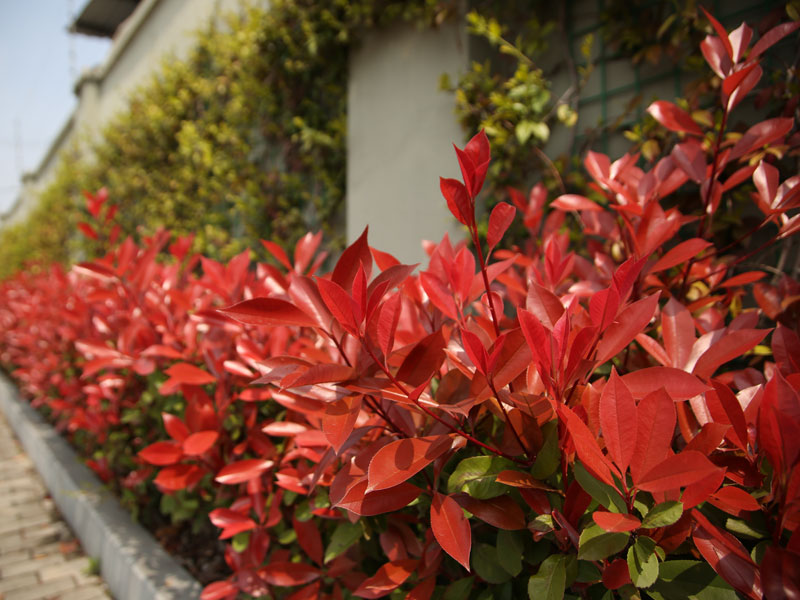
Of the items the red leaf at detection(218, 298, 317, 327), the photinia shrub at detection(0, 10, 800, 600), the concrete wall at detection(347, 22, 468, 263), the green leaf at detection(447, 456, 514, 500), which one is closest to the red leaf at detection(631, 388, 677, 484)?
the photinia shrub at detection(0, 10, 800, 600)

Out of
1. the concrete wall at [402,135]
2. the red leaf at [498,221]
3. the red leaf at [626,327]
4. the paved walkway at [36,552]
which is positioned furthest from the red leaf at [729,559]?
the paved walkway at [36,552]

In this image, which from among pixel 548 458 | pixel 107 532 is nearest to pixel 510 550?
pixel 548 458

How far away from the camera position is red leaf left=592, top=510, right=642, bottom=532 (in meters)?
0.65

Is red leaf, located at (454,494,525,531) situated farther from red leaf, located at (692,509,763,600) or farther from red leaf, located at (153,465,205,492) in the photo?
red leaf, located at (153,465,205,492)

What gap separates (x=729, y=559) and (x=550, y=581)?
0.24 metres

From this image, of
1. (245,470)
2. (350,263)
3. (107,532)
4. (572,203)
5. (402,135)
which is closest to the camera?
(350,263)

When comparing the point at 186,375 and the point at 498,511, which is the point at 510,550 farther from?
the point at 186,375

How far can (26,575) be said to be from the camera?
8.26 feet

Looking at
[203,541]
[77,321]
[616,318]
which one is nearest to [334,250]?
[77,321]

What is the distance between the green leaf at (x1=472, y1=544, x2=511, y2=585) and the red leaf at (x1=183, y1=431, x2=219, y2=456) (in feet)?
2.58

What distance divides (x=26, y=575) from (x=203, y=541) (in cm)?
96

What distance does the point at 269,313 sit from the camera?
815 mm

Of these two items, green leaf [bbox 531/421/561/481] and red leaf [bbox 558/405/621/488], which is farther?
green leaf [bbox 531/421/561/481]

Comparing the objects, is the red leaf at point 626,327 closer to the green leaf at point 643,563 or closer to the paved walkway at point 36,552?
the green leaf at point 643,563
